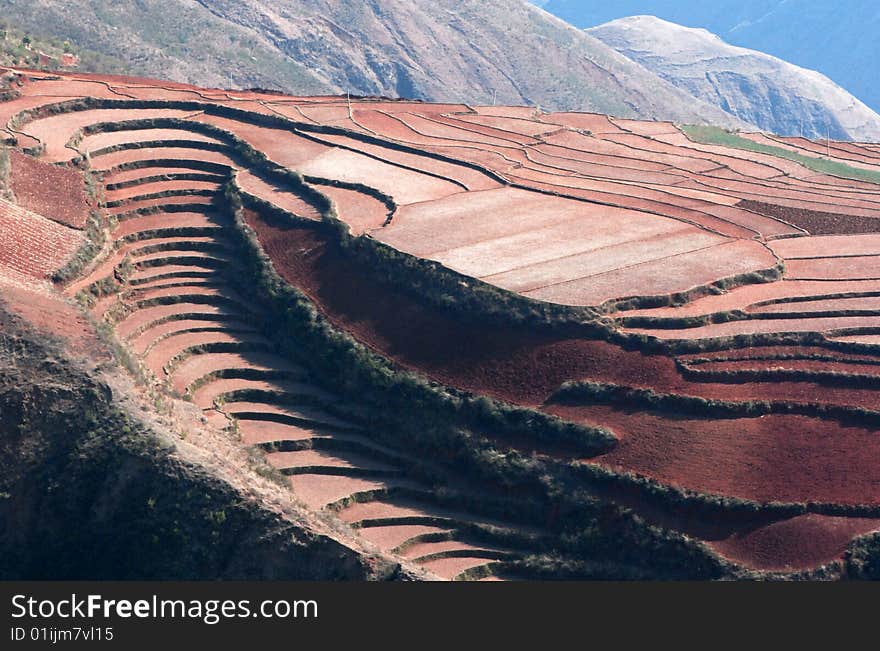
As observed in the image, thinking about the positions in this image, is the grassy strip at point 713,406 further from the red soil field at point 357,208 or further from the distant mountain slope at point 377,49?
the distant mountain slope at point 377,49

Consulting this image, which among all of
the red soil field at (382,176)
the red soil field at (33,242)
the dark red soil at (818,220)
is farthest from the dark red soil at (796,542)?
the red soil field at (33,242)

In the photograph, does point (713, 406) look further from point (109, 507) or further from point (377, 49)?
point (377, 49)

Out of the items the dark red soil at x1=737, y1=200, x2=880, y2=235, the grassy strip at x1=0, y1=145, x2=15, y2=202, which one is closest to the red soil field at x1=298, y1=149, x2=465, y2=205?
the grassy strip at x1=0, y1=145, x2=15, y2=202

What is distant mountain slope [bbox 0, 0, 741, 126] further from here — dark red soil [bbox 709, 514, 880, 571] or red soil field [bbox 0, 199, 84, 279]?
dark red soil [bbox 709, 514, 880, 571]

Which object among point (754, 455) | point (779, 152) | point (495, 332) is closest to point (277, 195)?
point (495, 332)

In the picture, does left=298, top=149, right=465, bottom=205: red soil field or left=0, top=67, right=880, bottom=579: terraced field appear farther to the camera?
left=298, top=149, right=465, bottom=205: red soil field

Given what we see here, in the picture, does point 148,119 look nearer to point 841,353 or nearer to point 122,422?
point 122,422
